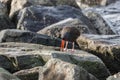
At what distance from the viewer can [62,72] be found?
8.16 m

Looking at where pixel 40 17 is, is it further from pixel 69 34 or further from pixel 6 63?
pixel 6 63

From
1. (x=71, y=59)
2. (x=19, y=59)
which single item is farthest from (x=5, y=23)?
(x=71, y=59)

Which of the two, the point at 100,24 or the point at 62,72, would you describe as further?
the point at 100,24

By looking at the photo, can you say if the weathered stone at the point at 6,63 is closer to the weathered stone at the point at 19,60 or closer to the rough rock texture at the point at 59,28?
the weathered stone at the point at 19,60

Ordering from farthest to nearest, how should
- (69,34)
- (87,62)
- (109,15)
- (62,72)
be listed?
(109,15)
(69,34)
(87,62)
(62,72)

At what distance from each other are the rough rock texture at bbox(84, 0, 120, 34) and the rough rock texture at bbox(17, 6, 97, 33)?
27.3 inches

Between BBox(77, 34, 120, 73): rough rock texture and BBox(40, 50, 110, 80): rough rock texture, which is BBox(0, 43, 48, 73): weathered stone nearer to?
BBox(40, 50, 110, 80): rough rock texture

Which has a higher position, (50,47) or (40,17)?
(40,17)

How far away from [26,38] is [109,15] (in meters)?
11.0

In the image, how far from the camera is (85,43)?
13383mm

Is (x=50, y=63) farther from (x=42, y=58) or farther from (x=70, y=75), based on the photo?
(x=42, y=58)

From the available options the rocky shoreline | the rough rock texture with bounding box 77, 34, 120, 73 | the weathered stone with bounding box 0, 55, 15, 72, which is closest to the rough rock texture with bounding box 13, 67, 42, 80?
the rocky shoreline

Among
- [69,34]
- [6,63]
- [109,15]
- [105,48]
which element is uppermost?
[69,34]

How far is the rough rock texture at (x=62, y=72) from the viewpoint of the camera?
313 inches
